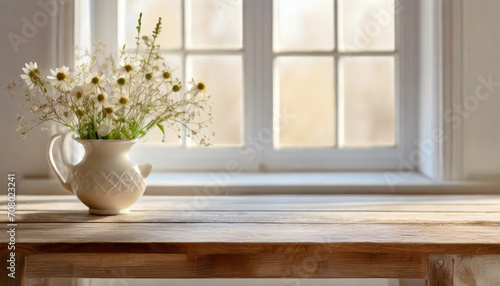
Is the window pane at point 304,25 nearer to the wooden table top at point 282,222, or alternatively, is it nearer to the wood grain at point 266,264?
the wooden table top at point 282,222

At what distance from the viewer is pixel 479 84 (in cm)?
188

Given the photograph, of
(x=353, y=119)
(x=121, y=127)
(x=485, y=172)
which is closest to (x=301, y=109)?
(x=353, y=119)

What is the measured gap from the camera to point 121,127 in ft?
5.08

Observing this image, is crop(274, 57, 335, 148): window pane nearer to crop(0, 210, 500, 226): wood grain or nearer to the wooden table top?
the wooden table top

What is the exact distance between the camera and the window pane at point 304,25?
2.15m

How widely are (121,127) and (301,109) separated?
0.83 m

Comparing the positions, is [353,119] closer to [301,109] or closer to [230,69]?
[301,109]

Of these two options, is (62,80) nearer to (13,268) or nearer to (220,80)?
(13,268)

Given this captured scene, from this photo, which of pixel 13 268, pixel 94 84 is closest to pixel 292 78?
pixel 94 84

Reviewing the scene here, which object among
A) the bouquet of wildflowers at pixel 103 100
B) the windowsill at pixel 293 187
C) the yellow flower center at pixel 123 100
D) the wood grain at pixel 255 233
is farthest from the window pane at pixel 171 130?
the wood grain at pixel 255 233

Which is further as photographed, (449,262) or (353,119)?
(353,119)

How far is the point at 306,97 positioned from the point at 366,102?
0.77 ft

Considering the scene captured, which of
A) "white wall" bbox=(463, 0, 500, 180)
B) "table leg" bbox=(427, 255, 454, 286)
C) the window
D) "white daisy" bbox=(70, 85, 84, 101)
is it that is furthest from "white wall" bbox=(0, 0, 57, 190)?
"white wall" bbox=(463, 0, 500, 180)

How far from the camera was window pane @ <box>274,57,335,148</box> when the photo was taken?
84.7 inches
